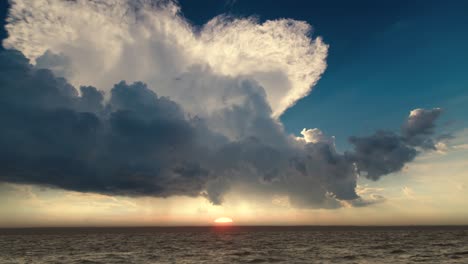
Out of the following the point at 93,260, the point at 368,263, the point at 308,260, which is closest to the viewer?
the point at 368,263

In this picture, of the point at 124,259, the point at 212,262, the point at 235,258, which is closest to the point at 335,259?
the point at 235,258

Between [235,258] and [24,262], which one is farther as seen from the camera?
[235,258]

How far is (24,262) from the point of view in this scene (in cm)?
5447

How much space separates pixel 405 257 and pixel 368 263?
12.6 meters

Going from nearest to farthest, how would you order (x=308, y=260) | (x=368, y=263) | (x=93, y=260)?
(x=368, y=263)
(x=308, y=260)
(x=93, y=260)

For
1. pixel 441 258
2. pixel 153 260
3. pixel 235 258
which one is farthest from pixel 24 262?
pixel 441 258

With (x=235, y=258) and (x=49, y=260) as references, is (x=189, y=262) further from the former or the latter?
(x=49, y=260)

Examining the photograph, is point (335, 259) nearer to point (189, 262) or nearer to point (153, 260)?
point (189, 262)

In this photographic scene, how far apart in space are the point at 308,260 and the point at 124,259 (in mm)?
33438

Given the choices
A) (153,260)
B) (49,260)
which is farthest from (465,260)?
(49,260)

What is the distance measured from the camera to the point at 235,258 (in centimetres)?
5984

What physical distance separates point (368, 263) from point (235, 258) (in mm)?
23167

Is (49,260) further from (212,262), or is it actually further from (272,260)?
(272,260)

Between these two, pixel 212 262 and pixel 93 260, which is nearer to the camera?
pixel 212 262
